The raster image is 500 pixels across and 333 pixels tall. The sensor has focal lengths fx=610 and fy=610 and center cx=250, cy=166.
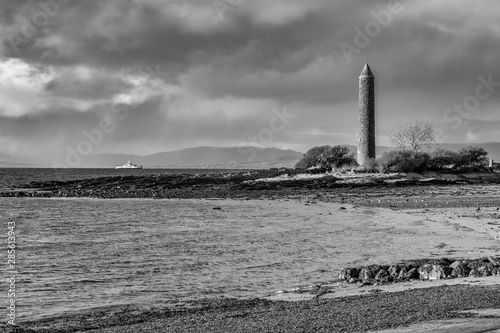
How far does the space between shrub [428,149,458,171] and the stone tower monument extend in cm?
798

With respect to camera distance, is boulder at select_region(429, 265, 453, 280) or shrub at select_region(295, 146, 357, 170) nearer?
boulder at select_region(429, 265, 453, 280)

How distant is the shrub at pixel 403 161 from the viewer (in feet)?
237

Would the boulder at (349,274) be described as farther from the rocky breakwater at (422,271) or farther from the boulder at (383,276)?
the boulder at (383,276)

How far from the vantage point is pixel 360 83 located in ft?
269

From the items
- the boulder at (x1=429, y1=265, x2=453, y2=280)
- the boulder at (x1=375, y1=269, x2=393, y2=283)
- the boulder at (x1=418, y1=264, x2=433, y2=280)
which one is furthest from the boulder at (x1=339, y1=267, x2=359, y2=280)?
the boulder at (x1=429, y1=265, x2=453, y2=280)

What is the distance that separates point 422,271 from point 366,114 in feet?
222

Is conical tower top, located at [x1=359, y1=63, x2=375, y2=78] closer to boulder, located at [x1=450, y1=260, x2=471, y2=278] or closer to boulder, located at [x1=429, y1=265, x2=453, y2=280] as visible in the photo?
boulder, located at [x1=450, y1=260, x2=471, y2=278]

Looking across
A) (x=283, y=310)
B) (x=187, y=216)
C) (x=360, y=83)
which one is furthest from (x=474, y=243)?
(x=360, y=83)

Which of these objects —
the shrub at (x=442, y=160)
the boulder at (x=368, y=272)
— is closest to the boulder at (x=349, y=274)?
the boulder at (x=368, y=272)

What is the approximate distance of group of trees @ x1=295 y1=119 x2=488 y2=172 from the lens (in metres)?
73.0

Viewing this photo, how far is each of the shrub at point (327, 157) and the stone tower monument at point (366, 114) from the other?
3401 mm

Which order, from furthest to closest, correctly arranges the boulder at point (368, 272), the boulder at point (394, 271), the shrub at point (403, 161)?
1. the shrub at point (403, 161)
2. the boulder at point (368, 272)
3. the boulder at point (394, 271)

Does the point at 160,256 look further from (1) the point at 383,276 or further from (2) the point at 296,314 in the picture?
(2) the point at 296,314

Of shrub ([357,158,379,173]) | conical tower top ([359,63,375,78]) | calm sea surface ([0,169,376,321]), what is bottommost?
calm sea surface ([0,169,376,321])
